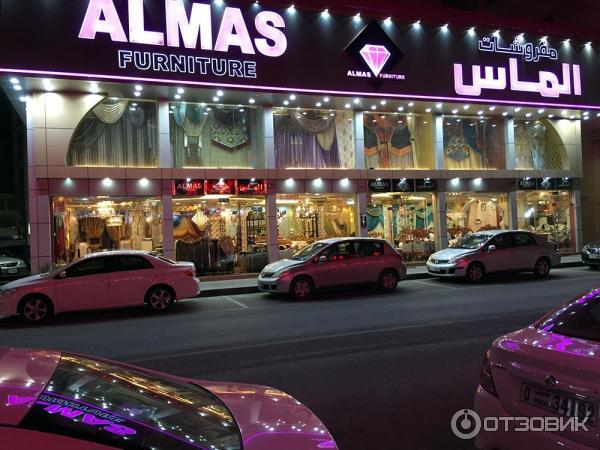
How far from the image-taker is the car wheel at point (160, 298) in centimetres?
1199

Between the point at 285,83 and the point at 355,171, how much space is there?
4.43 metres

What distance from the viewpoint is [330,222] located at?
66.0 feet

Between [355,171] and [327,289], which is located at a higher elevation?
[355,171]

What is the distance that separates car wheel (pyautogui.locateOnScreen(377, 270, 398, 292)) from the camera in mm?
14412

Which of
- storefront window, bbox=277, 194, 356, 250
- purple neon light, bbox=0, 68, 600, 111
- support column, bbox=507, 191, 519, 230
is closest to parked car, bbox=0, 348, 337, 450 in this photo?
purple neon light, bbox=0, 68, 600, 111

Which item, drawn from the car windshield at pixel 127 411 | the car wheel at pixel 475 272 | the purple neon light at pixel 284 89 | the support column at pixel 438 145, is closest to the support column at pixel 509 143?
the purple neon light at pixel 284 89

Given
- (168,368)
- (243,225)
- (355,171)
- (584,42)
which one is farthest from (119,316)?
(584,42)

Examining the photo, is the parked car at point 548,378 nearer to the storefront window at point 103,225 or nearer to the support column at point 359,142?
the storefront window at point 103,225

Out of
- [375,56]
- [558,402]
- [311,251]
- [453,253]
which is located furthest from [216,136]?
[558,402]

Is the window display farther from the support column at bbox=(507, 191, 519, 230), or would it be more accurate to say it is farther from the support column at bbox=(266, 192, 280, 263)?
the support column at bbox=(266, 192, 280, 263)

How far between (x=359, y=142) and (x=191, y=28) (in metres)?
7.62

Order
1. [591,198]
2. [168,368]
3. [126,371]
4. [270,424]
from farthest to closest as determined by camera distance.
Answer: [591,198]
[168,368]
[126,371]
[270,424]

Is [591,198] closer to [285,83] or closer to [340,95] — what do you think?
[340,95]

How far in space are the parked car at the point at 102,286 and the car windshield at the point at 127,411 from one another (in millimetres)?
9372
